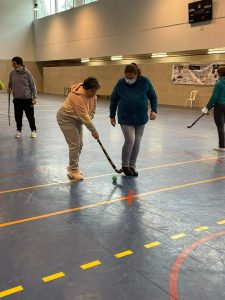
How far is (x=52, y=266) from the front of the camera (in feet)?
9.52

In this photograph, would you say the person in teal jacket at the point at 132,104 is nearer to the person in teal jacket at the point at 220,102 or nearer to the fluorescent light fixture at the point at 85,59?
the person in teal jacket at the point at 220,102

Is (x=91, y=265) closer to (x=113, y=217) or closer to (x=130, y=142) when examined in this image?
(x=113, y=217)

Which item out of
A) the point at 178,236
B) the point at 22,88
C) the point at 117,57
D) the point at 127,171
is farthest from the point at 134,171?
the point at 117,57

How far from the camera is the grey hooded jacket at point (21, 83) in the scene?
851 cm

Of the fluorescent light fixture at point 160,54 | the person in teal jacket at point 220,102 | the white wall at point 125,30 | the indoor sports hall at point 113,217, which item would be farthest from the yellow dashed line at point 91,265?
the fluorescent light fixture at point 160,54

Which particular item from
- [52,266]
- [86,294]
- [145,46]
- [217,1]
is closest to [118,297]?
[86,294]

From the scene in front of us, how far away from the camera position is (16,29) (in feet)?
102

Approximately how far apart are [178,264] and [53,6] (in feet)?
97.5

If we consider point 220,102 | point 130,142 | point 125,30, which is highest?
point 125,30

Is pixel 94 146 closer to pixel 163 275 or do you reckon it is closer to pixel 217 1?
pixel 163 275

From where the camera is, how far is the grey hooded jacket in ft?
27.9

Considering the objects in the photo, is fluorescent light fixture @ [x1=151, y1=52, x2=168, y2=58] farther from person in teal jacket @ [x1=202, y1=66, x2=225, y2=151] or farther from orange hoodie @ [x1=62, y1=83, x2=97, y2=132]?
orange hoodie @ [x1=62, y1=83, x2=97, y2=132]

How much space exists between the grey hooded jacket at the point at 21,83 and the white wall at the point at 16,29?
23966 millimetres

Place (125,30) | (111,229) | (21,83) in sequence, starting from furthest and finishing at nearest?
(125,30) → (21,83) → (111,229)
